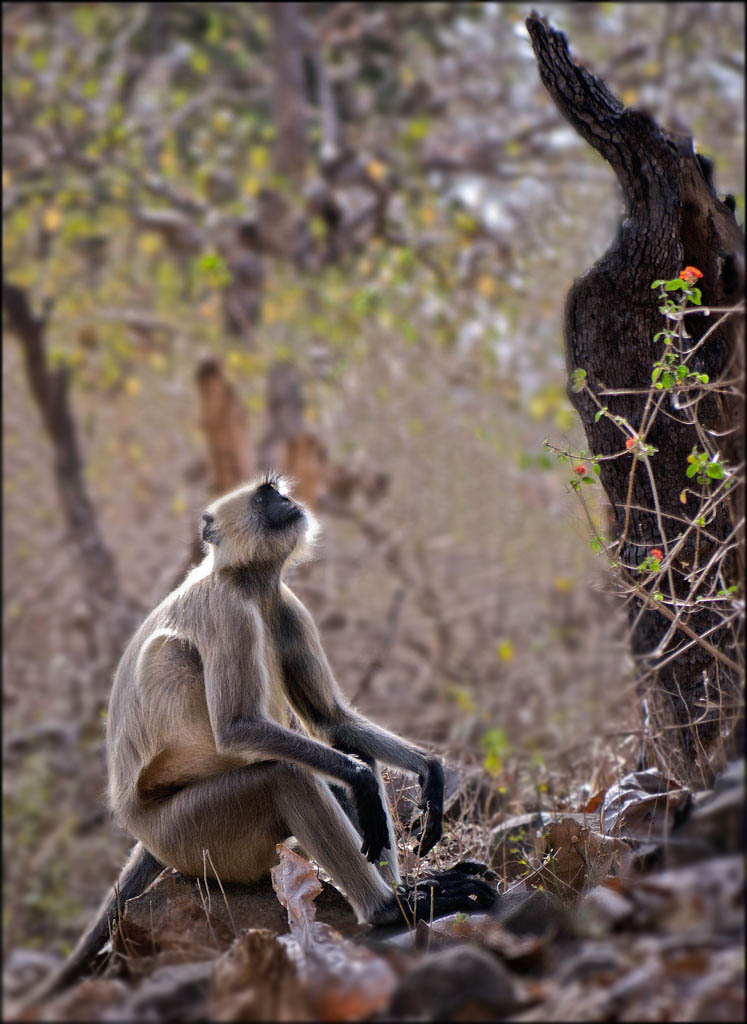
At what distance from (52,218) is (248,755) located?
8.42 meters

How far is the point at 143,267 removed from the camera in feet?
41.8

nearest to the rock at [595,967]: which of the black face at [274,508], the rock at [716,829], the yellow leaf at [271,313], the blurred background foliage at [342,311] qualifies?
the rock at [716,829]

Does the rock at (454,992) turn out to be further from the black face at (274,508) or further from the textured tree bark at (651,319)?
the black face at (274,508)

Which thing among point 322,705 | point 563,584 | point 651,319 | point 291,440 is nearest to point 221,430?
point 291,440

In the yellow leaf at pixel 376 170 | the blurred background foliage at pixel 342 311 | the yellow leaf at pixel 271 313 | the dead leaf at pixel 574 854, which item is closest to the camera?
the dead leaf at pixel 574 854

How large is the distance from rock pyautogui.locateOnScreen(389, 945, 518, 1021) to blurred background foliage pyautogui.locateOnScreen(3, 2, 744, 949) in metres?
6.86

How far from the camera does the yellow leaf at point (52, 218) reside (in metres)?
10.7

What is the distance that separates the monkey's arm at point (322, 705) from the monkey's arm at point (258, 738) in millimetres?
370

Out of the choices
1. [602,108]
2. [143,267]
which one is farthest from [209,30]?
[602,108]

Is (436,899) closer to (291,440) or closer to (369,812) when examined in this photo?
(369,812)

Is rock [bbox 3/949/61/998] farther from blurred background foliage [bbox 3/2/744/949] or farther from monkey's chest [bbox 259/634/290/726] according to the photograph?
blurred background foliage [bbox 3/2/744/949]

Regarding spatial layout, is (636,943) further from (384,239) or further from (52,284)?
(384,239)

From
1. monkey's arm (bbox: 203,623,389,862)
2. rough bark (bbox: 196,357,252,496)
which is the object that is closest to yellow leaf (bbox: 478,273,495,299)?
rough bark (bbox: 196,357,252,496)

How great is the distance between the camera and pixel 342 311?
11.4 m
